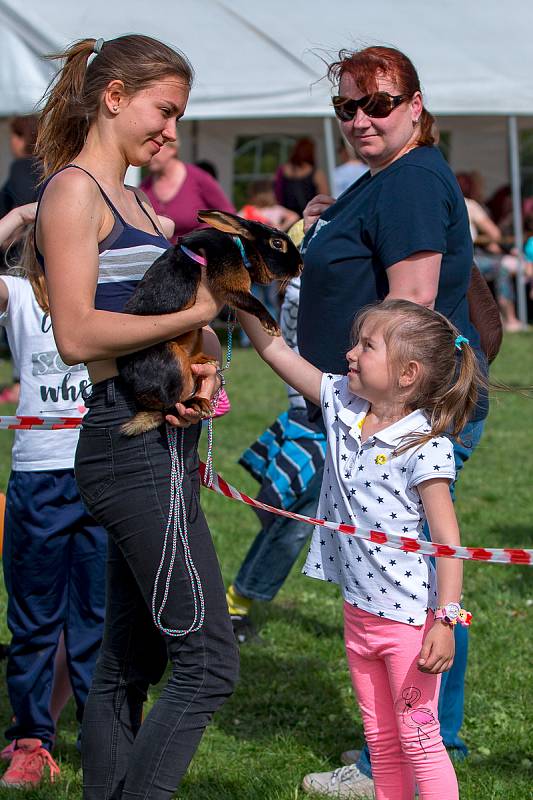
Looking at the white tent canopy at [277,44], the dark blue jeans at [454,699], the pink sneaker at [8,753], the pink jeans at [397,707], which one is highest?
the white tent canopy at [277,44]

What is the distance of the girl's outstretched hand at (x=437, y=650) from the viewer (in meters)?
2.61

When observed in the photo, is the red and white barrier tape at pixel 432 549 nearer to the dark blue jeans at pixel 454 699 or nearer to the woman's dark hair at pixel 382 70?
the dark blue jeans at pixel 454 699

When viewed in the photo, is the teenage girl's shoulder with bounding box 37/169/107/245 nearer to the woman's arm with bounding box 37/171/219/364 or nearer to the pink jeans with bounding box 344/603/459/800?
the woman's arm with bounding box 37/171/219/364

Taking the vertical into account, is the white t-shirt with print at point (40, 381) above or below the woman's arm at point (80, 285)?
below

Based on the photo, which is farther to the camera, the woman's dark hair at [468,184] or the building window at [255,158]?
the building window at [255,158]

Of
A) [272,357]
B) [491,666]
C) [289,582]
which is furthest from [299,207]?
[272,357]

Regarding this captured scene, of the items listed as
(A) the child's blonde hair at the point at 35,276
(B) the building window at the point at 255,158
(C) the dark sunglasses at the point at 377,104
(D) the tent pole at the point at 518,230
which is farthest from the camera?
(B) the building window at the point at 255,158

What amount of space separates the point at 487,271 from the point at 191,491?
43.0 feet

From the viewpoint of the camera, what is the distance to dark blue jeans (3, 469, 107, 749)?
11.7 feet

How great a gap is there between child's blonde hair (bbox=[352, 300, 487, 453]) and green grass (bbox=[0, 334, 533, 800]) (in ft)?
1.31

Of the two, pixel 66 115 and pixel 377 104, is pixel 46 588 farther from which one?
pixel 377 104

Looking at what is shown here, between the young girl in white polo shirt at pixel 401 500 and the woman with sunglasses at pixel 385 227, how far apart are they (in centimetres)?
23

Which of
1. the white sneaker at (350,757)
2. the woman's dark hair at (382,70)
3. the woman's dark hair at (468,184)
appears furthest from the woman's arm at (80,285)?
the woman's dark hair at (468,184)

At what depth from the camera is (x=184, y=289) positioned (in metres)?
2.48
